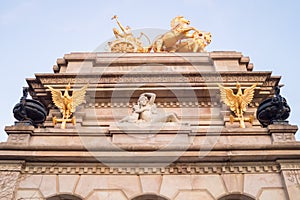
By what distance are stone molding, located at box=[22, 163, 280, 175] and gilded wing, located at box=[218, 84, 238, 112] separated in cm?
770

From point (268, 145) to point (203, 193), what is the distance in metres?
2.46

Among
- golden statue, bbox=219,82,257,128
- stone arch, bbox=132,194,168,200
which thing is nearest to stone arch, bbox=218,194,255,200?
stone arch, bbox=132,194,168,200

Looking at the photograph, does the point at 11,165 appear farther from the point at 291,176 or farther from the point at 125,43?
the point at 125,43

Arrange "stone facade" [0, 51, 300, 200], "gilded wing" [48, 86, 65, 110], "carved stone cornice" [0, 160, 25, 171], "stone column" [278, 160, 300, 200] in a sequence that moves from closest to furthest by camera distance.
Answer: "stone column" [278, 160, 300, 200] < "stone facade" [0, 51, 300, 200] < "carved stone cornice" [0, 160, 25, 171] < "gilded wing" [48, 86, 65, 110]

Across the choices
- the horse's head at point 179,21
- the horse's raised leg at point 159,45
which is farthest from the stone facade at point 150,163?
the horse's head at point 179,21

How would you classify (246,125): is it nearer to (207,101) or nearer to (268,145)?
(207,101)

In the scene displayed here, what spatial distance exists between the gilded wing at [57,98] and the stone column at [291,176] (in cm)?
1131

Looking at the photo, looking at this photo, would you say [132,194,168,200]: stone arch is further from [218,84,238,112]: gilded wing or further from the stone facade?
[218,84,238,112]: gilded wing

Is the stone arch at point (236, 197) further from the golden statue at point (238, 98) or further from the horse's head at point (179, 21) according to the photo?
the horse's head at point (179, 21)

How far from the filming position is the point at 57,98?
66.5ft

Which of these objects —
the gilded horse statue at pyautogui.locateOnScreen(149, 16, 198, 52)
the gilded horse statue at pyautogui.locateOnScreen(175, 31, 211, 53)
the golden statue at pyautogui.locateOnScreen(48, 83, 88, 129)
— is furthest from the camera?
the gilded horse statue at pyautogui.locateOnScreen(149, 16, 198, 52)

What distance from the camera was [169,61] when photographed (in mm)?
24609

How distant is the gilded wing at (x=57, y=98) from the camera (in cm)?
A: 1992

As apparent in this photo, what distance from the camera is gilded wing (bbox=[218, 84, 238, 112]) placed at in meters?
19.6
